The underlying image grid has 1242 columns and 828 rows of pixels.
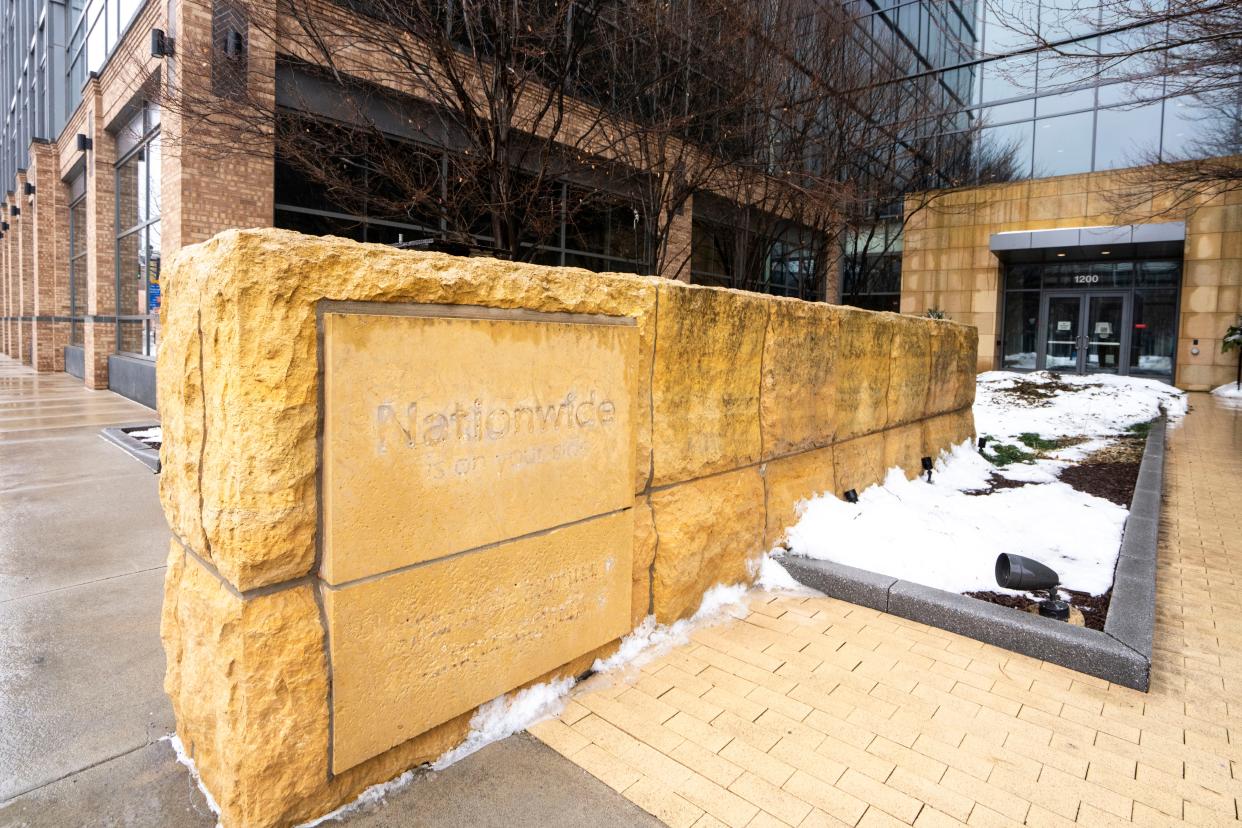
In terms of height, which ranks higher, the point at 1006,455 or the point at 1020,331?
the point at 1020,331

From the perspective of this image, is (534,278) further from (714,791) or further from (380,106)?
(380,106)

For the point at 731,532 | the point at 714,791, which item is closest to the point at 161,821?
the point at 714,791

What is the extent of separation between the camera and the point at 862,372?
5.62 m

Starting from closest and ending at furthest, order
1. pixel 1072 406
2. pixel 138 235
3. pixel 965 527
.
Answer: pixel 965 527 → pixel 1072 406 → pixel 138 235

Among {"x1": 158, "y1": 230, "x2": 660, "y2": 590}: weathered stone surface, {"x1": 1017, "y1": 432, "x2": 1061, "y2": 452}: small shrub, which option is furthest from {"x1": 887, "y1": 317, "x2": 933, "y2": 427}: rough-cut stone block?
{"x1": 158, "y1": 230, "x2": 660, "y2": 590}: weathered stone surface

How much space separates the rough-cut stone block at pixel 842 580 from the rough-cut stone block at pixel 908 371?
98.5 inches

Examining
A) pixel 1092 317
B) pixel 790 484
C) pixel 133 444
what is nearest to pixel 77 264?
pixel 133 444

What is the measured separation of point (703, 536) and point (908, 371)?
378 cm

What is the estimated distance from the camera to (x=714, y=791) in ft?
7.72

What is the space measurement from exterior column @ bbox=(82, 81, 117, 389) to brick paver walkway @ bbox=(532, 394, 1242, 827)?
1576 centimetres

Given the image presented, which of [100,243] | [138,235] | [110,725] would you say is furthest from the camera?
[100,243]

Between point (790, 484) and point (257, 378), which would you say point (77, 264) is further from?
point (257, 378)

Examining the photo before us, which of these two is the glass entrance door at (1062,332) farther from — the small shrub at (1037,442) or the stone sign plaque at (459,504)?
the stone sign plaque at (459,504)

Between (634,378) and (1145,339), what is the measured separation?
76.3 ft
